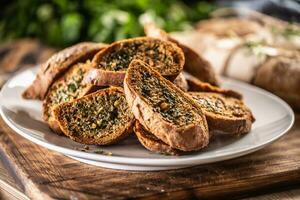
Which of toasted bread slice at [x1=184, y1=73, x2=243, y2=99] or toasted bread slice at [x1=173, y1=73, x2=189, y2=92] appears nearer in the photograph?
toasted bread slice at [x1=173, y1=73, x2=189, y2=92]

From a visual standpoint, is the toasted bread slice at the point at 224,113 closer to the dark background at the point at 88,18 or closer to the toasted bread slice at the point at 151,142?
the toasted bread slice at the point at 151,142

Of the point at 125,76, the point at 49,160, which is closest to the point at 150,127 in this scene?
the point at 125,76

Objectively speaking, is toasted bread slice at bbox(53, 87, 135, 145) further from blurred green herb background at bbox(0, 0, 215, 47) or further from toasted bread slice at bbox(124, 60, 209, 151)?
blurred green herb background at bbox(0, 0, 215, 47)

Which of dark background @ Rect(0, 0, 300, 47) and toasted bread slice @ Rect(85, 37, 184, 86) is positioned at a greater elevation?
toasted bread slice @ Rect(85, 37, 184, 86)

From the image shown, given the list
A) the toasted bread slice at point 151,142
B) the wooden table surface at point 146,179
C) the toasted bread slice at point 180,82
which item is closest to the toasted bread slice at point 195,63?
A: the toasted bread slice at point 180,82

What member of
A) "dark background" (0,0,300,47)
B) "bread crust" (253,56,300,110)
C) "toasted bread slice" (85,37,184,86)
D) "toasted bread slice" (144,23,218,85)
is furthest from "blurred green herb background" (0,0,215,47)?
"toasted bread slice" (85,37,184,86)
